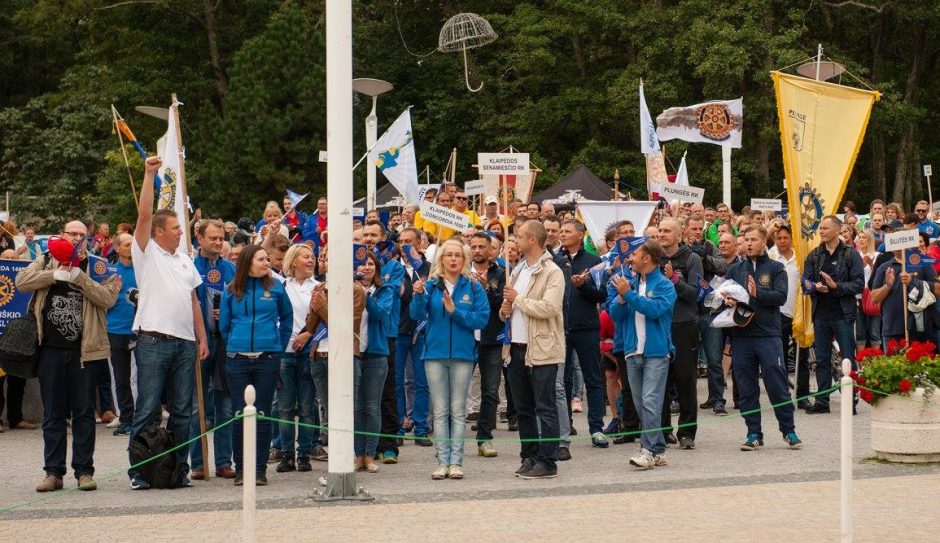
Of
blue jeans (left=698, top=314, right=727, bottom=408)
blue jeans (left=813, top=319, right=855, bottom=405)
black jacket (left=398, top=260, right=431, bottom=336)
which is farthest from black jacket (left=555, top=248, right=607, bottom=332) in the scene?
blue jeans (left=813, top=319, right=855, bottom=405)

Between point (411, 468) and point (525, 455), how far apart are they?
1.14 meters

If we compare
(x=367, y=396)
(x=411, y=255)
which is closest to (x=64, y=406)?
(x=367, y=396)

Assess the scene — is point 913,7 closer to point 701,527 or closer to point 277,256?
point 277,256

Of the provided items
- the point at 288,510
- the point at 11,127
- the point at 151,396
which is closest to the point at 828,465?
the point at 288,510

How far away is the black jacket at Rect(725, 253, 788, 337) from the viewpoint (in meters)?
13.3

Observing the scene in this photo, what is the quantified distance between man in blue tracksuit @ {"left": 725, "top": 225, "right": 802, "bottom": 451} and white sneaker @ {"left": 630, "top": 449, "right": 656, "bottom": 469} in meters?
1.41

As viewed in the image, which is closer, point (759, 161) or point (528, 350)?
point (528, 350)

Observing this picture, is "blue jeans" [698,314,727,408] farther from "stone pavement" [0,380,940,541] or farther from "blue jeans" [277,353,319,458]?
"blue jeans" [277,353,319,458]

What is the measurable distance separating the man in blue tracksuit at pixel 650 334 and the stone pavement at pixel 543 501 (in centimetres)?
29

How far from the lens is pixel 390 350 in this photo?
530 inches

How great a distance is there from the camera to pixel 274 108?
36.6m

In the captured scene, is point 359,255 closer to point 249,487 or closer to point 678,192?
point 249,487

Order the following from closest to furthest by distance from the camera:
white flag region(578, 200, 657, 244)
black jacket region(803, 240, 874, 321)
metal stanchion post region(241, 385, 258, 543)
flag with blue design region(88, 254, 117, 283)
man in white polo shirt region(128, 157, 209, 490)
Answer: metal stanchion post region(241, 385, 258, 543)
man in white polo shirt region(128, 157, 209, 490)
flag with blue design region(88, 254, 117, 283)
black jacket region(803, 240, 874, 321)
white flag region(578, 200, 657, 244)

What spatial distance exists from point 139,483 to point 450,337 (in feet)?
9.12
